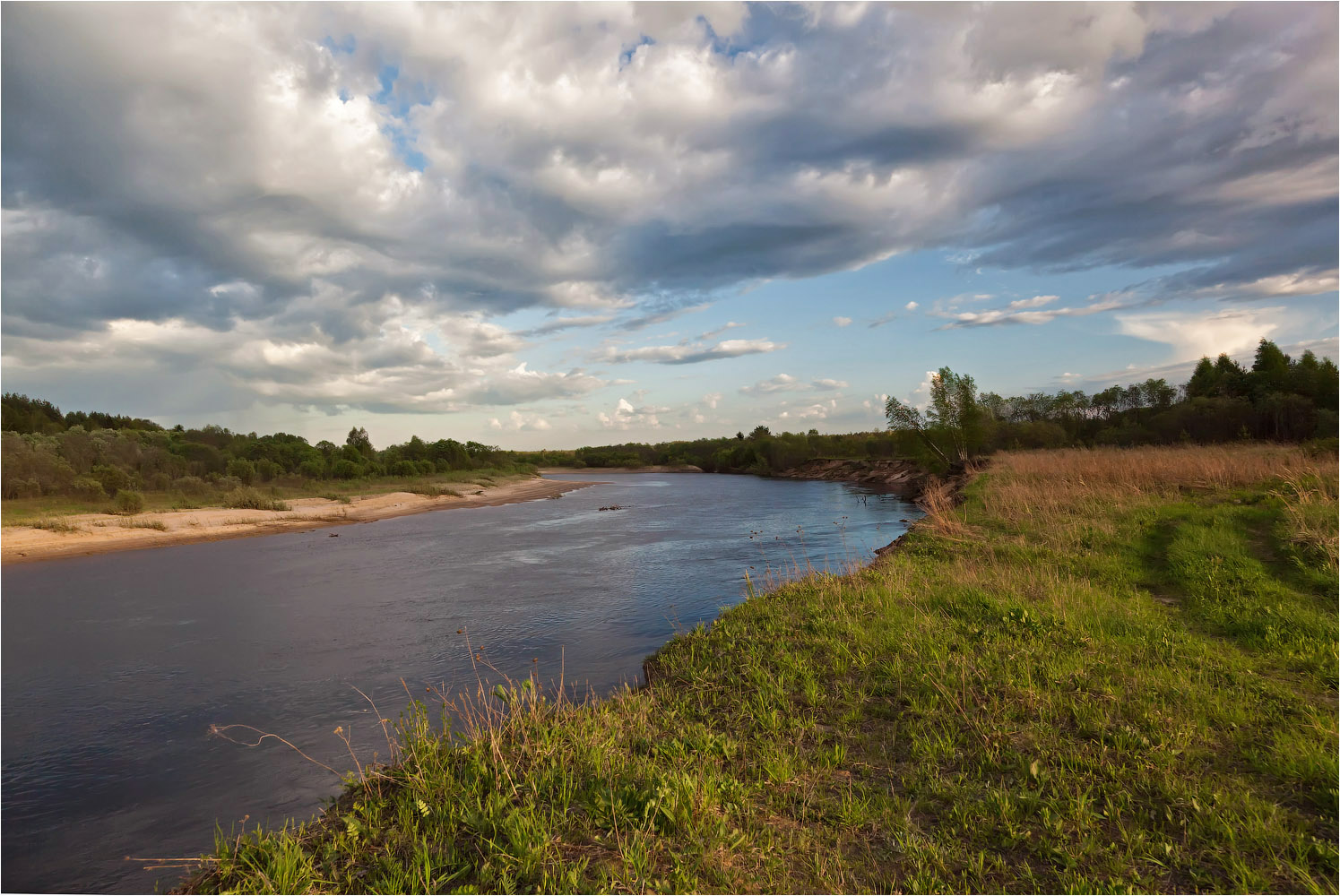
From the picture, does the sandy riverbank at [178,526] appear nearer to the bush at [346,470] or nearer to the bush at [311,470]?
the bush at [311,470]

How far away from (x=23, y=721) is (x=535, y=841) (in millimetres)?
11152

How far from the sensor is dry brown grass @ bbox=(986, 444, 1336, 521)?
1822cm

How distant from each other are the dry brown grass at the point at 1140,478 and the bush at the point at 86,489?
49.9 meters

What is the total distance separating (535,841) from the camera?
14.1ft

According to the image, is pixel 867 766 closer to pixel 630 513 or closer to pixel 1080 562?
pixel 1080 562

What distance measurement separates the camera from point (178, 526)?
33.0 metres

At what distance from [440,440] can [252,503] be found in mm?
58009

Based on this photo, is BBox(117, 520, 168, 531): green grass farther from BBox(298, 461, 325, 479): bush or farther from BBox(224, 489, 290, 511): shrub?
BBox(298, 461, 325, 479): bush

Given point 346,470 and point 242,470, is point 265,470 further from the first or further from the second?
point 346,470

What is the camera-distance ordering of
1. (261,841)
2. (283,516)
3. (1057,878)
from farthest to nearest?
1. (283,516)
2. (261,841)
3. (1057,878)

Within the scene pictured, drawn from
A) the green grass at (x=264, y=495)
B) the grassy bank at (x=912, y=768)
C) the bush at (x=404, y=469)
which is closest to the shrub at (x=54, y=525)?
the green grass at (x=264, y=495)

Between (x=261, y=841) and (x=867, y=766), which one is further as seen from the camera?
(x=867, y=766)

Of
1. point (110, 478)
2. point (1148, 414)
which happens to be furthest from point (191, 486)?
point (1148, 414)

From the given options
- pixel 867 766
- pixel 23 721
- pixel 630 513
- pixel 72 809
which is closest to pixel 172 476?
pixel 630 513
